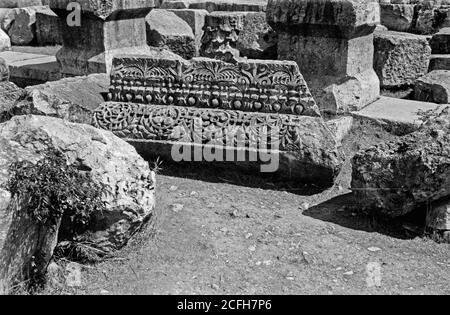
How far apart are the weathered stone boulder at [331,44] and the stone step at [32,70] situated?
3157mm

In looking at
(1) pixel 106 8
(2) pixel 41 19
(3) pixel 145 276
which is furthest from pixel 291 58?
(2) pixel 41 19

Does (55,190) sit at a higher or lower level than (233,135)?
higher

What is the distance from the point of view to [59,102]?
515cm

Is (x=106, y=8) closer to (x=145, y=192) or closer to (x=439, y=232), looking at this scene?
(x=145, y=192)

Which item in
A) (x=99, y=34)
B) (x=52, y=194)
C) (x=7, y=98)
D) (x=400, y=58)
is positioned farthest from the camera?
(x=400, y=58)

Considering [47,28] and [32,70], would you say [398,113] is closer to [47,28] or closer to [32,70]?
[32,70]

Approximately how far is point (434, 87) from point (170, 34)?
3.71 meters

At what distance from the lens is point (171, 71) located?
5.29 m

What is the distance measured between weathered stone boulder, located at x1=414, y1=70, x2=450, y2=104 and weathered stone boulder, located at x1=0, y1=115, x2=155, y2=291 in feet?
13.6

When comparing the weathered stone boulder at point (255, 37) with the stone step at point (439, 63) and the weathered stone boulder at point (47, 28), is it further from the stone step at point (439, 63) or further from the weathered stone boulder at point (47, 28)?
the weathered stone boulder at point (47, 28)


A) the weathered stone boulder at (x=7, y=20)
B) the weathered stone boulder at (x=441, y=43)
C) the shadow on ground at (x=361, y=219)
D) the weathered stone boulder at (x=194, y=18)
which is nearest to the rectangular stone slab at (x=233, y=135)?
the shadow on ground at (x=361, y=219)

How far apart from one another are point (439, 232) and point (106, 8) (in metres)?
4.75

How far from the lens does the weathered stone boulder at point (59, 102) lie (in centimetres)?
512

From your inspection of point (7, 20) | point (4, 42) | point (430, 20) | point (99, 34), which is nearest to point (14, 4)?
point (7, 20)
